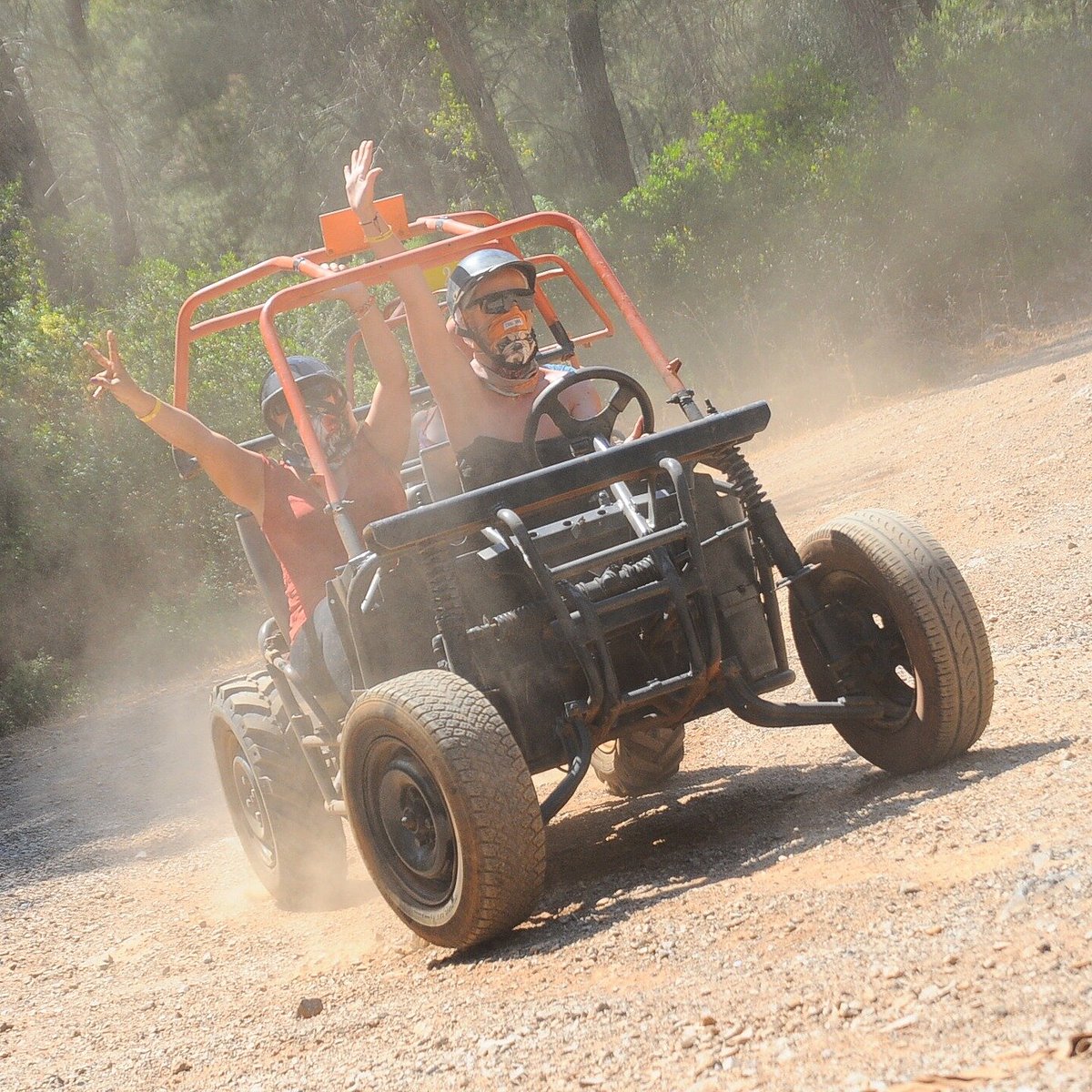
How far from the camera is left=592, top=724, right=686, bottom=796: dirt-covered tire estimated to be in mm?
6051

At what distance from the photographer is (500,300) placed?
5211 millimetres

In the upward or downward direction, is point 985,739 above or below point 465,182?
below

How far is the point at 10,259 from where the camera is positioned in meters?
21.1

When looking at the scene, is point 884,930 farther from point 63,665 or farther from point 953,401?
point 63,665

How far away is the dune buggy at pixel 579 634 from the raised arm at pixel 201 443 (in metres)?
0.67

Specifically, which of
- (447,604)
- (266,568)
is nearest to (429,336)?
(266,568)

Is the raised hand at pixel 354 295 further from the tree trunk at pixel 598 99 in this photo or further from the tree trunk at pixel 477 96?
the tree trunk at pixel 598 99

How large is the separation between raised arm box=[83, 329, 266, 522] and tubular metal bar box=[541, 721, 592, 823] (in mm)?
1893

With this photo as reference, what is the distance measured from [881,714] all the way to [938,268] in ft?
49.6

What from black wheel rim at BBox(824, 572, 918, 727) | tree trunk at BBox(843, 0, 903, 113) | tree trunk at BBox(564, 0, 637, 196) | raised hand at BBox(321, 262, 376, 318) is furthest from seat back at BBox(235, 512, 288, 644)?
tree trunk at BBox(564, 0, 637, 196)

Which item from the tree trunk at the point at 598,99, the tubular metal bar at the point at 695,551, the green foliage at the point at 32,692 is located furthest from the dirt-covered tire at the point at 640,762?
the tree trunk at the point at 598,99

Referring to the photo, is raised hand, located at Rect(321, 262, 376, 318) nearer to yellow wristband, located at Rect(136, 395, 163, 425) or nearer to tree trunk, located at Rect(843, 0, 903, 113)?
yellow wristband, located at Rect(136, 395, 163, 425)

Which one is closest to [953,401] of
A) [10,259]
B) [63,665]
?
[63,665]

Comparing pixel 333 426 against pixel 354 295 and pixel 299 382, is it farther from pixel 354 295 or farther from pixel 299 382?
pixel 354 295
